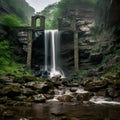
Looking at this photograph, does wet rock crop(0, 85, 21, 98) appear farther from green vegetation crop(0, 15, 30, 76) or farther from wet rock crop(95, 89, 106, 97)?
green vegetation crop(0, 15, 30, 76)

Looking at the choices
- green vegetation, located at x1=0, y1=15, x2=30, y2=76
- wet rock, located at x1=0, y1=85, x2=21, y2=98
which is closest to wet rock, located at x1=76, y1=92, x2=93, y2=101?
wet rock, located at x1=0, y1=85, x2=21, y2=98

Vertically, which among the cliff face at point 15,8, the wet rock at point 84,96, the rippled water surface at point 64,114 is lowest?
the wet rock at point 84,96

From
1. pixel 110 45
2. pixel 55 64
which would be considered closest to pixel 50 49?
pixel 55 64

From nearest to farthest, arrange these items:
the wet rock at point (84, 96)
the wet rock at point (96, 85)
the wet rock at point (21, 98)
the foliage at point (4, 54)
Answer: the wet rock at point (21, 98), the wet rock at point (84, 96), the wet rock at point (96, 85), the foliage at point (4, 54)

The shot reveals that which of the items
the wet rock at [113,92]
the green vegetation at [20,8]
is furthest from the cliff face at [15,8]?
the wet rock at [113,92]

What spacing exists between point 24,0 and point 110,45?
1821 inches

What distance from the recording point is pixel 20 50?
41062mm

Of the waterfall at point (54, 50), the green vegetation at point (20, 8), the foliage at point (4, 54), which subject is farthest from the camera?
the green vegetation at point (20, 8)

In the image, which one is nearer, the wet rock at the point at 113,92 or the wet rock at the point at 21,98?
the wet rock at the point at 21,98

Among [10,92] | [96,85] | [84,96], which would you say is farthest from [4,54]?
[84,96]

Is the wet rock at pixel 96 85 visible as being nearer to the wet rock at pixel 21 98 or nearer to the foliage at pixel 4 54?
the wet rock at pixel 21 98

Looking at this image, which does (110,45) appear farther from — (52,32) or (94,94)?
(94,94)

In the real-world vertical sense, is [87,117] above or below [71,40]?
below

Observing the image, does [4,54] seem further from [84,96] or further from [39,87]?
[84,96]
